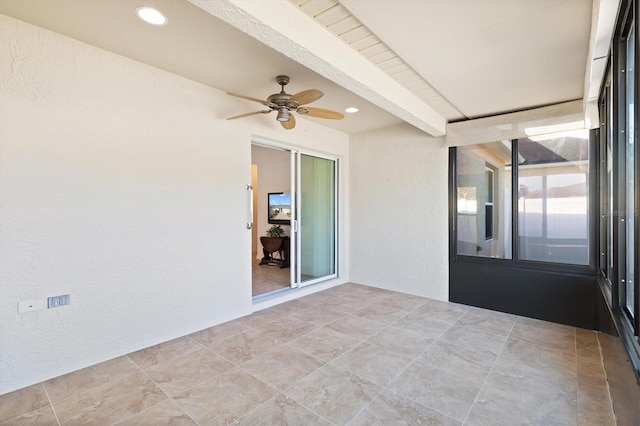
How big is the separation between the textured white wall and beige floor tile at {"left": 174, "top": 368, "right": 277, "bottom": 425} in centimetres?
292

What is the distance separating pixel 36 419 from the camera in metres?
1.87

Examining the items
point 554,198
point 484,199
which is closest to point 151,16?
point 484,199

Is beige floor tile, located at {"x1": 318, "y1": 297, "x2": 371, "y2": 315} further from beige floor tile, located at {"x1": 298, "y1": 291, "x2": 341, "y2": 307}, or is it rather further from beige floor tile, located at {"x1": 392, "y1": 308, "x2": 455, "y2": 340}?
beige floor tile, located at {"x1": 392, "y1": 308, "x2": 455, "y2": 340}

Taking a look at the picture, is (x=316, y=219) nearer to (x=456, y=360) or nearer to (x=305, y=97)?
(x=305, y=97)

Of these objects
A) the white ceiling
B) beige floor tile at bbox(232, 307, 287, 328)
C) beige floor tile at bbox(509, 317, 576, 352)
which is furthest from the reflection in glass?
beige floor tile at bbox(232, 307, 287, 328)

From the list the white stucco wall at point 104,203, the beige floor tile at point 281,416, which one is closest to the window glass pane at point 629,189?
the beige floor tile at point 281,416

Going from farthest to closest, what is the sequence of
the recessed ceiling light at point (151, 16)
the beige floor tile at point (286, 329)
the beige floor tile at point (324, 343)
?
1. the beige floor tile at point (286, 329)
2. the beige floor tile at point (324, 343)
3. the recessed ceiling light at point (151, 16)

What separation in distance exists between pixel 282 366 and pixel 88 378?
1.44 m

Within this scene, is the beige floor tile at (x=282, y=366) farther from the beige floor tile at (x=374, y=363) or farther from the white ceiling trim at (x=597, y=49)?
the white ceiling trim at (x=597, y=49)

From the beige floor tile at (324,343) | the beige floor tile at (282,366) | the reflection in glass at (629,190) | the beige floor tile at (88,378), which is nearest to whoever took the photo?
the reflection in glass at (629,190)

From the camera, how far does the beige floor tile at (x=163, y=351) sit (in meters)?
2.56

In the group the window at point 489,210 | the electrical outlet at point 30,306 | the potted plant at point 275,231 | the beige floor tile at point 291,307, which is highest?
the window at point 489,210

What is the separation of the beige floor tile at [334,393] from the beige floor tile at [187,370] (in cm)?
67

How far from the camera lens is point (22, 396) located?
6.88 ft
